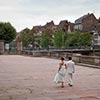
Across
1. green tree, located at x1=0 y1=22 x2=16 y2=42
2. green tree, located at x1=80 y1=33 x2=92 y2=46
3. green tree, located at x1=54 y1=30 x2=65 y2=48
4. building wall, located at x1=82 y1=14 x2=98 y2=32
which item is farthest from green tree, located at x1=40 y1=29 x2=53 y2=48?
building wall, located at x1=82 y1=14 x2=98 y2=32

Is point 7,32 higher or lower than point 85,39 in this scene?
higher

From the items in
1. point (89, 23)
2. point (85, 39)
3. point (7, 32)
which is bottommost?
point (85, 39)

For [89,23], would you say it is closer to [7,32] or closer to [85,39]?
[85,39]

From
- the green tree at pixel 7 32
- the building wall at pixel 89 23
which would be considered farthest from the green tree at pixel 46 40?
the building wall at pixel 89 23

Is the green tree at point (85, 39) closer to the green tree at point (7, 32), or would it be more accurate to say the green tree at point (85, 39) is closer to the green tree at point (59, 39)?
the green tree at point (59, 39)

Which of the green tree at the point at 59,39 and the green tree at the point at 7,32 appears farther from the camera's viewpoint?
the green tree at the point at 59,39

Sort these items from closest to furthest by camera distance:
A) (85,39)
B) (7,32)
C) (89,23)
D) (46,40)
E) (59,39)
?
1. (7,32)
2. (59,39)
3. (85,39)
4. (46,40)
5. (89,23)

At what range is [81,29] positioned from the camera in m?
123

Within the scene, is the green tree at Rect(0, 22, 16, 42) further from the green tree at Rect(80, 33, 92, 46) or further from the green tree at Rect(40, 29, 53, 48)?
the green tree at Rect(80, 33, 92, 46)

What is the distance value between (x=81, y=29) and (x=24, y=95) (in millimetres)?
109848

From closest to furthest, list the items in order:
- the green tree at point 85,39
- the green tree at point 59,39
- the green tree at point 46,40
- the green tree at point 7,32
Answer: the green tree at point 7,32
the green tree at point 85,39
the green tree at point 59,39
the green tree at point 46,40

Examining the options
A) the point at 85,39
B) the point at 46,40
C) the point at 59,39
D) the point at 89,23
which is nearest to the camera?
the point at 59,39

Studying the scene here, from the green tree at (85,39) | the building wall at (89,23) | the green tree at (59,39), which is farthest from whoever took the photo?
the building wall at (89,23)

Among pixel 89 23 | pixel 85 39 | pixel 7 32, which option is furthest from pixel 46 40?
pixel 89 23
